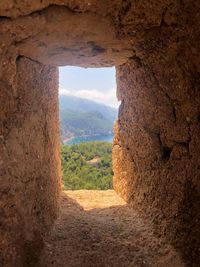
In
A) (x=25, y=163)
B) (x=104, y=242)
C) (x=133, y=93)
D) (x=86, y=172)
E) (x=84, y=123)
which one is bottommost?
(x=84, y=123)

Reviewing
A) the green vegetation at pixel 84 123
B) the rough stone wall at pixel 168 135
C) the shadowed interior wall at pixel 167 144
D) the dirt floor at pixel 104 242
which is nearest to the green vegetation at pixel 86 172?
the dirt floor at pixel 104 242

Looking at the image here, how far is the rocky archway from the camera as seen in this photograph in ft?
6.50

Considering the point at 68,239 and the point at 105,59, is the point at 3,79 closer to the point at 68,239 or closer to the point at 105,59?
the point at 105,59

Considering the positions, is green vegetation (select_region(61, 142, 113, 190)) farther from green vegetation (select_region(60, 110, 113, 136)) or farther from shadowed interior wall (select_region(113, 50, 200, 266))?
green vegetation (select_region(60, 110, 113, 136))

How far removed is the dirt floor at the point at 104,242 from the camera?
2480 millimetres

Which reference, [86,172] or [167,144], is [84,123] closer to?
[86,172]

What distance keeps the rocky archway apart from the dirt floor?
138 mm

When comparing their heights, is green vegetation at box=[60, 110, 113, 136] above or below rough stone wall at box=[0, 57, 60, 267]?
below

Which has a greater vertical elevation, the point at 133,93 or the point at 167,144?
the point at 133,93

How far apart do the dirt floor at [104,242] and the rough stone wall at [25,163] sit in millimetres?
176

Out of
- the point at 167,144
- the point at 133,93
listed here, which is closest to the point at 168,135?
the point at 167,144

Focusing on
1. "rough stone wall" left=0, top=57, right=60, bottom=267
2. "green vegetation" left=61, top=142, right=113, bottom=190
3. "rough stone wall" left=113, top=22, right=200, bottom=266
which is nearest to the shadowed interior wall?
"rough stone wall" left=113, top=22, right=200, bottom=266

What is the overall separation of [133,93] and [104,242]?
1.46 m

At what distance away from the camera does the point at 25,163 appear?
7.73 feet
